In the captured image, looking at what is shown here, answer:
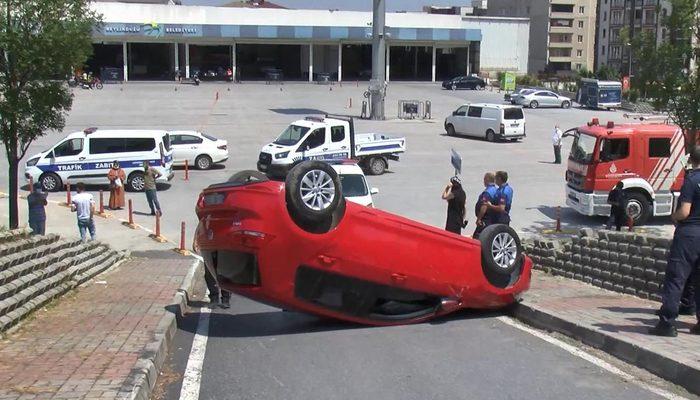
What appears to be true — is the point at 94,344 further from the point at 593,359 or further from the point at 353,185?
the point at 353,185

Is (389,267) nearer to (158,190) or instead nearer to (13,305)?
(13,305)

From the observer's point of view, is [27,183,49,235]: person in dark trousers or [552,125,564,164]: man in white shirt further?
[552,125,564,164]: man in white shirt

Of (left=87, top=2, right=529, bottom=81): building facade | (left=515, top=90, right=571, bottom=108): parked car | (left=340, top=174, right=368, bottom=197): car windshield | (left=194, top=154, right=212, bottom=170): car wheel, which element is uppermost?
(left=87, top=2, right=529, bottom=81): building facade

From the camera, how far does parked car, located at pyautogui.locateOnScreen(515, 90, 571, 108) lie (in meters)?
62.3

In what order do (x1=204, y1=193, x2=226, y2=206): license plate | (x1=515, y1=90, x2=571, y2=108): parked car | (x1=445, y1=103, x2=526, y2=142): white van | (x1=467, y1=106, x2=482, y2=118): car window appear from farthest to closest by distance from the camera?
(x1=515, y1=90, x2=571, y2=108): parked car
(x1=467, y1=106, x2=482, y2=118): car window
(x1=445, y1=103, x2=526, y2=142): white van
(x1=204, y1=193, x2=226, y2=206): license plate

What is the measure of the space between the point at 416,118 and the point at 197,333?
43.6 m

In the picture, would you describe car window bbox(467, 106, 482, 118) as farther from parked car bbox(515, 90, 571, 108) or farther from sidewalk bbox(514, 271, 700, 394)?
sidewalk bbox(514, 271, 700, 394)

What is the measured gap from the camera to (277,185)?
8.31 metres

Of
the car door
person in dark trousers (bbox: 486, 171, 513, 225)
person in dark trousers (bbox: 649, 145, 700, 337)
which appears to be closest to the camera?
person in dark trousers (bbox: 649, 145, 700, 337)

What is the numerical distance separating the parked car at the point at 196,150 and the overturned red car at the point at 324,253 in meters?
22.3

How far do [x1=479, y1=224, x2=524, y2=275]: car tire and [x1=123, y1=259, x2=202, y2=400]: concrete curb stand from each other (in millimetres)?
3709

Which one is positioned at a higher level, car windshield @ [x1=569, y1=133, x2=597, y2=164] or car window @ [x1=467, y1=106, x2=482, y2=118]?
car window @ [x1=467, y1=106, x2=482, y2=118]

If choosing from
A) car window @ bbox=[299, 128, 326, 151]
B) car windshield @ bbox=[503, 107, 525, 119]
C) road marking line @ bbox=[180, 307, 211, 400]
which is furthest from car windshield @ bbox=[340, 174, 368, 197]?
car windshield @ bbox=[503, 107, 525, 119]

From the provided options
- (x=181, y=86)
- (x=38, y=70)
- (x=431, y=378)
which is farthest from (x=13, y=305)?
(x=181, y=86)
